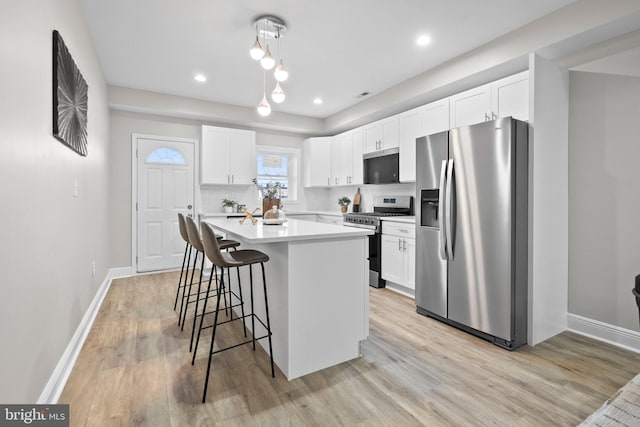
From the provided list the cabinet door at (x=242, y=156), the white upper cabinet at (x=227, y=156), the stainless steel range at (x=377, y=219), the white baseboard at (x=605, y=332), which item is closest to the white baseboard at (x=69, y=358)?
the white upper cabinet at (x=227, y=156)

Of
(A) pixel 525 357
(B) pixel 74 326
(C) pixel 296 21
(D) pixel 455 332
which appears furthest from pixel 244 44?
(A) pixel 525 357

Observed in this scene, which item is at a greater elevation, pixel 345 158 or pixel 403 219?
pixel 345 158

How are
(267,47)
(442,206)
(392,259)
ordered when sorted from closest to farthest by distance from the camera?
1. (442,206)
2. (267,47)
3. (392,259)

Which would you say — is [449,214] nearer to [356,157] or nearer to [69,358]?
[356,157]

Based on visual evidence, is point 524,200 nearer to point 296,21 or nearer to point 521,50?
point 521,50

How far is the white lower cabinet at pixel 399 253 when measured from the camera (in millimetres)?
3681

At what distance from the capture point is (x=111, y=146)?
15.2ft

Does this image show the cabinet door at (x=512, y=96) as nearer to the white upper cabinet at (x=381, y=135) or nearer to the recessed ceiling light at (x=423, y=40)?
the recessed ceiling light at (x=423, y=40)

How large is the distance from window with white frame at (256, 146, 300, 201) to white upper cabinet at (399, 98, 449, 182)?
2498mm

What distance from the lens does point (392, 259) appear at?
3953 millimetres

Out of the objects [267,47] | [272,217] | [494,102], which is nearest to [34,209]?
[272,217]

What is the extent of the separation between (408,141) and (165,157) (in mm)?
3691

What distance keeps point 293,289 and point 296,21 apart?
7.43ft

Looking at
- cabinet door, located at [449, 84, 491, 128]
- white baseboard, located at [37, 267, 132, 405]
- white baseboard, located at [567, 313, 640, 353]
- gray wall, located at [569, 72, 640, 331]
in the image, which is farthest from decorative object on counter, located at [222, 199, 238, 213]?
white baseboard, located at [567, 313, 640, 353]
